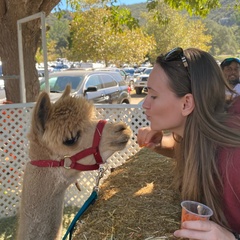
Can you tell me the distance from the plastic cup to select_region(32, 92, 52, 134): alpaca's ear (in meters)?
1.20

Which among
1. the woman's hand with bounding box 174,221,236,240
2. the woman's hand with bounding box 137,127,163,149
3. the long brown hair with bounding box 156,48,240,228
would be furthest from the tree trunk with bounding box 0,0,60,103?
the woman's hand with bounding box 174,221,236,240

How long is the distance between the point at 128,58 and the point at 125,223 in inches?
1041

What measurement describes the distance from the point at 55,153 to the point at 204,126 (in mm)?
1130

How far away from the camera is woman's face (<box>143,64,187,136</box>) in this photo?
1.61 m

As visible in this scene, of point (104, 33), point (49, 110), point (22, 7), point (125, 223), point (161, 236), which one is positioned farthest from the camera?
point (104, 33)

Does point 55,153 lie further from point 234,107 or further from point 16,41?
point 16,41

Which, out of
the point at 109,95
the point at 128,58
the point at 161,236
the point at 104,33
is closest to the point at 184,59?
the point at 161,236

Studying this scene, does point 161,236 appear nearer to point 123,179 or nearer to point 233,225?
point 233,225

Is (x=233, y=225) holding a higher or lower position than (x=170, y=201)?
higher

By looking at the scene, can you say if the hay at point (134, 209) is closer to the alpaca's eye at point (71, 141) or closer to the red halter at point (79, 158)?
the red halter at point (79, 158)

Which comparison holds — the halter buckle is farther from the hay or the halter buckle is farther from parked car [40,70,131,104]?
parked car [40,70,131,104]

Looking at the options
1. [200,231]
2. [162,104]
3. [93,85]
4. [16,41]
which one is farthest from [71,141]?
[93,85]

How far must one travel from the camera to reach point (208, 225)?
1250mm

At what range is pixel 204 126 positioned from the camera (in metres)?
1.53
